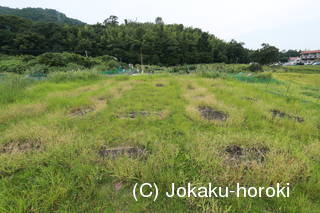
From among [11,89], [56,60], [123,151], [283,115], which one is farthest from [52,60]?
[283,115]

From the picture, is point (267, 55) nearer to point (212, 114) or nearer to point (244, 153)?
point (212, 114)

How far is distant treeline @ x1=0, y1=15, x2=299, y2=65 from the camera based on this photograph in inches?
1248

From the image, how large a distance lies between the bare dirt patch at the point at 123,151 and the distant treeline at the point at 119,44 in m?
30.5

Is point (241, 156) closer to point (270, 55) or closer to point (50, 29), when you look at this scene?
point (50, 29)

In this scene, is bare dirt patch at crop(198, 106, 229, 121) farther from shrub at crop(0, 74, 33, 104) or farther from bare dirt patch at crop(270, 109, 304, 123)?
shrub at crop(0, 74, 33, 104)

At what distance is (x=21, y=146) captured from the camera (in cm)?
218

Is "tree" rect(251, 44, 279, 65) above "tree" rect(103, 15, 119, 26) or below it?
below

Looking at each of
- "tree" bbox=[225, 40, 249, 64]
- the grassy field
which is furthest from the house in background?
the grassy field

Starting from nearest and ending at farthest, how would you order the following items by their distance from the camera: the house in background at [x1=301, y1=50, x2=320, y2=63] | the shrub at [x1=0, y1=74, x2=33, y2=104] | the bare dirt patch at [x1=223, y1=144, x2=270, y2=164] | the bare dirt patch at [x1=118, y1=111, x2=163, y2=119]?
the bare dirt patch at [x1=223, y1=144, x2=270, y2=164] < the bare dirt patch at [x1=118, y1=111, x2=163, y2=119] < the shrub at [x1=0, y1=74, x2=33, y2=104] < the house in background at [x1=301, y1=50, x2=320, y2=63]

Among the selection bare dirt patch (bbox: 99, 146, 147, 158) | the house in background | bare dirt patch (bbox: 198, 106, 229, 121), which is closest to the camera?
bare dirt patch (bbox: 99, 146, 147, 158)

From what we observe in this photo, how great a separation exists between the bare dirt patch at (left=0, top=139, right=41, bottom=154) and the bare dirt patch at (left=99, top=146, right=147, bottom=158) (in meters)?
1.05

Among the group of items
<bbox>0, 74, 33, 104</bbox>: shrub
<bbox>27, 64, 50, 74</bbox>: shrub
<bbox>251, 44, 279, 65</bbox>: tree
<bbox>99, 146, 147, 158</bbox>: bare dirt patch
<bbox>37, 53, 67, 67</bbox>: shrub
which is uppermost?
<bbox>251, 44, 279, 65</bbox>: tree

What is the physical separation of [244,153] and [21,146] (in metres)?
3.51

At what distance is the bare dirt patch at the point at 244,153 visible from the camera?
1.85m
